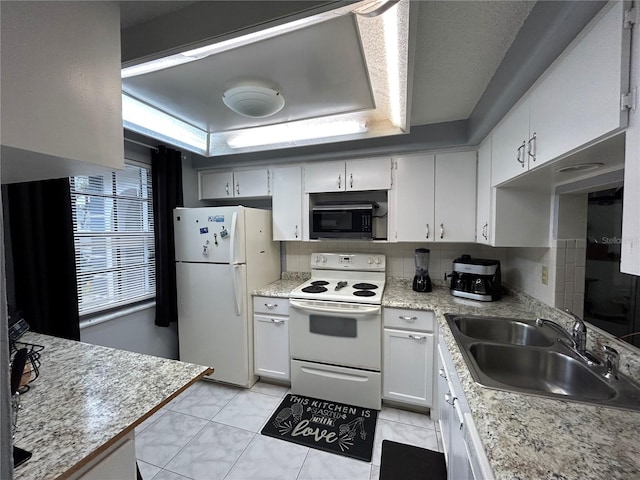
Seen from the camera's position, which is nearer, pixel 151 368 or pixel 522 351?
pixel 151 368

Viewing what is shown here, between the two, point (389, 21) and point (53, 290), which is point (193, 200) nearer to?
point (53, 290)

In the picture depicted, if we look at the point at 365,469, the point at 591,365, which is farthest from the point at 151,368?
the point at 591,365

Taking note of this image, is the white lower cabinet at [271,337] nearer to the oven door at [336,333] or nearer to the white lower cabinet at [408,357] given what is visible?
the oven door at [336,333]

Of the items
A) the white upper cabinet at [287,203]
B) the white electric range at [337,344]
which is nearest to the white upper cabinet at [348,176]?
the white upper cabinet at [287,203]

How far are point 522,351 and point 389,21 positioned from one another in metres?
1.66

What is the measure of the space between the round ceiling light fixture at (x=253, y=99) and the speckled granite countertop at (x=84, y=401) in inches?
59.1

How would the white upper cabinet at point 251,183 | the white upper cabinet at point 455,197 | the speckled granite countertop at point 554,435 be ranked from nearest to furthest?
the speckled granite countertop at point 554,435
the white upper cabinet at point 455,197
the white upper cabinet at point 251,183

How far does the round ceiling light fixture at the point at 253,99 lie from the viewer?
158cm

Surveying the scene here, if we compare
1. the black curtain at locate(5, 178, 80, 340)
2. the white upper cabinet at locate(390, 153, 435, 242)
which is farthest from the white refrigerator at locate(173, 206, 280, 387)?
the white upper cabinet at locate(390, 153, 435, 242)

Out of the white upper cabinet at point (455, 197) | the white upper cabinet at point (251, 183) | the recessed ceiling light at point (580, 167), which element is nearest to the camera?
the recessed ceiling light at point (580, 167)

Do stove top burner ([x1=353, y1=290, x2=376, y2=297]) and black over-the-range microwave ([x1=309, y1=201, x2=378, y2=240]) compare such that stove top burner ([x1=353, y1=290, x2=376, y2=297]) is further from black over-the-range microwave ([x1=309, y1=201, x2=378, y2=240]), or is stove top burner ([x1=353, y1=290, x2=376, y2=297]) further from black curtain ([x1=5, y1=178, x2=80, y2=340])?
black curtain ([x1=5, y1=178, x2=80, y2=340])

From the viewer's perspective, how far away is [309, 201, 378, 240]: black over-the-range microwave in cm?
241

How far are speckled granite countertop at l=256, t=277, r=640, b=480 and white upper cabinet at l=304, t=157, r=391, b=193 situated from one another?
1.69 m

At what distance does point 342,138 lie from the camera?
2.26 metres
